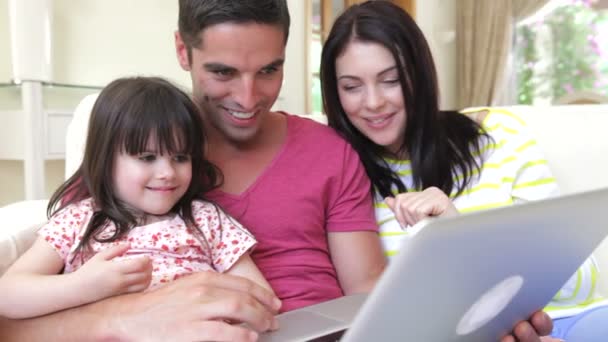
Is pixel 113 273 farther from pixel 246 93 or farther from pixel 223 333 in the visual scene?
pixel 246 93

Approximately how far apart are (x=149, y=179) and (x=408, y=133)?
24.1 inches

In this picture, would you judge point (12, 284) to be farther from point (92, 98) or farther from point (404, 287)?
point (92, 98)

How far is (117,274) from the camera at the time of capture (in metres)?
0.77

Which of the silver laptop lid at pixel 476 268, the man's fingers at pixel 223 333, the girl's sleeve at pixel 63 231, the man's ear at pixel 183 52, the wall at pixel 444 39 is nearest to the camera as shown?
the silver laptop lid at pixel 476 268

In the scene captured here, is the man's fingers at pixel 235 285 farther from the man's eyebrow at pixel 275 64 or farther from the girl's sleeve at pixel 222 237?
the man's eyebrow at pixel 275 64

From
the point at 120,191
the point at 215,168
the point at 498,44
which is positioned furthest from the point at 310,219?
the point at 498,44

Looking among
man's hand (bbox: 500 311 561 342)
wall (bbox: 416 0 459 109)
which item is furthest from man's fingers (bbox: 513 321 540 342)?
wall (bbox: 416 0 459 109)

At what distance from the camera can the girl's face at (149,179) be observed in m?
0.97

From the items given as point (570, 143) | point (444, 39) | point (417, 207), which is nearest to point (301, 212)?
point (417, 207)

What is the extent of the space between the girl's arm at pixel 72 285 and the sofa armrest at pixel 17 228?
133mm

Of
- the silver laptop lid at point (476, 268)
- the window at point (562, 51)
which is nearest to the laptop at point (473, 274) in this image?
the silver laptop lid at point (476, 268)

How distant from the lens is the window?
4.39m

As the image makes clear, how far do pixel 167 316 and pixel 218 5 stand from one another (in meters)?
0.59

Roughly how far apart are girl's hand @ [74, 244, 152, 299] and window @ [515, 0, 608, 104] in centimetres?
416
